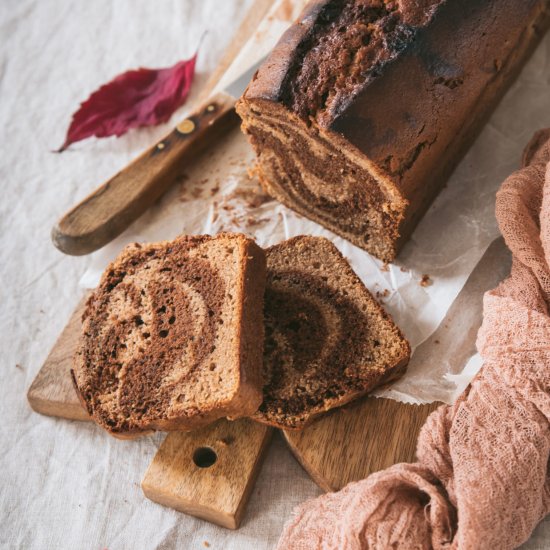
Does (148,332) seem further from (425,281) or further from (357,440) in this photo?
(425,281)

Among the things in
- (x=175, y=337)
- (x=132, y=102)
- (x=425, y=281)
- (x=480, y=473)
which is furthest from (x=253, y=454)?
(x=132, y=102)

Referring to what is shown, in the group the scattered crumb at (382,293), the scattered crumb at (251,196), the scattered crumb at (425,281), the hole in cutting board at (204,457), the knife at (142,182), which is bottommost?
the scattered crumb at (425,281)

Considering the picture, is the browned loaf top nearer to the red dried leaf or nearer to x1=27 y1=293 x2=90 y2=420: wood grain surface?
the red dried leaf

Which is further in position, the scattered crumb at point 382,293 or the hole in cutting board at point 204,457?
the scattered crumb at point 382,293

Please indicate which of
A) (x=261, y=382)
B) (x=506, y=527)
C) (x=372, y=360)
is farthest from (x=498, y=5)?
(x=506, y=527)

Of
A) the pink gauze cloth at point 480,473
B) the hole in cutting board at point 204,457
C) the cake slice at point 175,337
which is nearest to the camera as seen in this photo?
the pink gauze cloth at point 480,473

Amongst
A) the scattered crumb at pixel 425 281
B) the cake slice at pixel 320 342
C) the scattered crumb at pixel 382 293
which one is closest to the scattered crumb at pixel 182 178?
the cake slice at pixel 320 342

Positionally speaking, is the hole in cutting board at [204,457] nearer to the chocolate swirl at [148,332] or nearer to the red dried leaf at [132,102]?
the chocolate swirl at [148,332]
